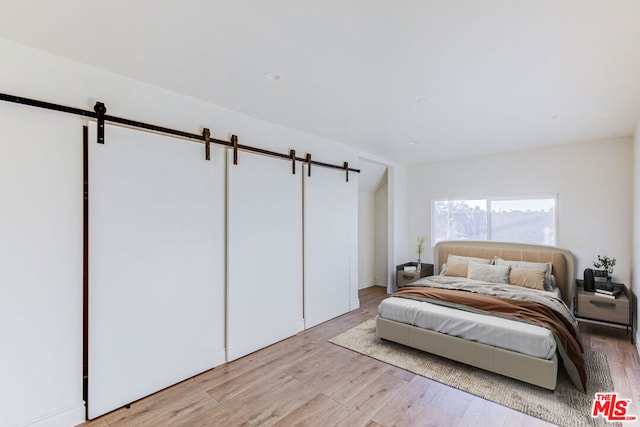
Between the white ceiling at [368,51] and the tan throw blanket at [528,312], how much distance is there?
201 cm

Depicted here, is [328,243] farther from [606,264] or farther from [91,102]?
[606,264]

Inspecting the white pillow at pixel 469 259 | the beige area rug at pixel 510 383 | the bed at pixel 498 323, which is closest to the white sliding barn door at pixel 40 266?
the beige area rug at pixel 510 383

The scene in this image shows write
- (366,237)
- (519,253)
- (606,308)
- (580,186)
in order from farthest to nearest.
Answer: (366,237) → (519,253) → (580,186) → (606,308)

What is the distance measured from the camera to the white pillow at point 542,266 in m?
4.07

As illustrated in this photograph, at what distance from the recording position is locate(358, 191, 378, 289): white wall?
606 centimetres

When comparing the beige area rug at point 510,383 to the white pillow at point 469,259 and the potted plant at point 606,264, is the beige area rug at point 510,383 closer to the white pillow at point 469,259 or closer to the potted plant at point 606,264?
the potted plant at point 606,264

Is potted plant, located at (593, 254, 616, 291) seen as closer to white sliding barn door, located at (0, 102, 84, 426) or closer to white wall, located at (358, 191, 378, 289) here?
white wall, located at (358, 191, 378, 289)

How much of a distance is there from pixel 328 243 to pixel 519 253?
3061 millimetres

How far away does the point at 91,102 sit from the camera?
2.28 meters

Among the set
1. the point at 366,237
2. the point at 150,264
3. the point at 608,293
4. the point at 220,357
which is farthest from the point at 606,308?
the point at 150,264

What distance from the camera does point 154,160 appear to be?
8.43 feet

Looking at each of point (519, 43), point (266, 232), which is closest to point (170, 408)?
point (266, 232)

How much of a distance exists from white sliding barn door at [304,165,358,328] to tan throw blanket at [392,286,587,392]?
1.05m

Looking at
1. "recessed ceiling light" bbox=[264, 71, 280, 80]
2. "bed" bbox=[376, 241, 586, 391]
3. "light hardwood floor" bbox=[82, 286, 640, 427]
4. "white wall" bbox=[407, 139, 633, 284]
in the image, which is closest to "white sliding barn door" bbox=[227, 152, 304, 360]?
"light hardwood floor" bbox=[82, 286, 640, 427]
